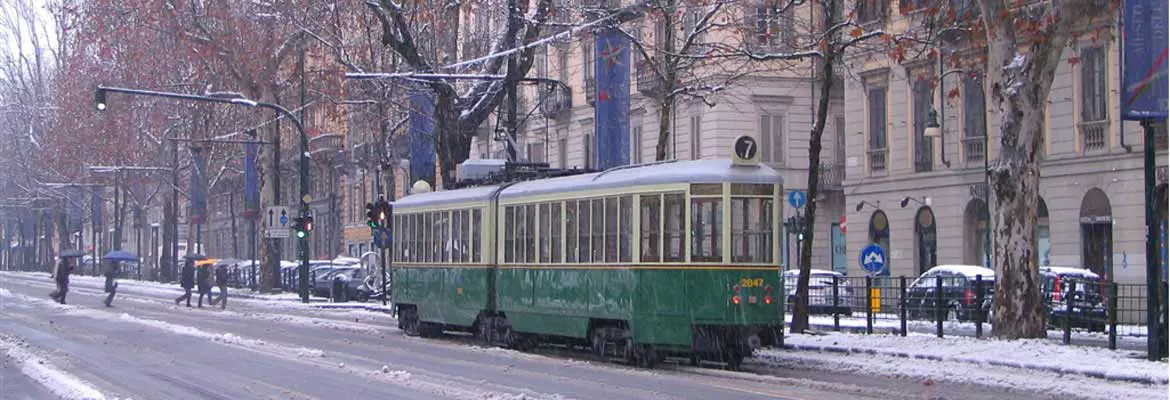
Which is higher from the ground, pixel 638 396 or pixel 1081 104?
pixel 1081 104

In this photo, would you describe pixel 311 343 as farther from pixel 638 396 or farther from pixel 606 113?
pixel 638 396

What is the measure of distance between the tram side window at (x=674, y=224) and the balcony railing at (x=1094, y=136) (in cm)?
2265

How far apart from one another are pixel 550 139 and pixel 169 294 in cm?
1597

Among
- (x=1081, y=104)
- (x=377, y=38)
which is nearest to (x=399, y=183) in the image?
(x=377, y=38)

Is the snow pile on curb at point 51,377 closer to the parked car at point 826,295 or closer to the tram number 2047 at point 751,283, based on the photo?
the tram number 2047 at point 751,283

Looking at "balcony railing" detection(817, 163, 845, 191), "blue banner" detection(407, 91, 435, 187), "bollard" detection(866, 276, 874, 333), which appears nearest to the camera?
"bollard" detection(866, 276, 874, 333)

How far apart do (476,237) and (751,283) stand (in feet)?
22.9

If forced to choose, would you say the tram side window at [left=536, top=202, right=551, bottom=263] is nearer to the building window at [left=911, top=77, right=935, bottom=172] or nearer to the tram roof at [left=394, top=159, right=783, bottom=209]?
the tram roof at [left=394, top=159, right=783, bottom=209]

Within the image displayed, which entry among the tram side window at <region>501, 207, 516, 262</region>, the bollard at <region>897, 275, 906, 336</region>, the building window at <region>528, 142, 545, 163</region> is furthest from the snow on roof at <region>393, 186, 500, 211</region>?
the building window at <region>528, 142, 545, 163</region>

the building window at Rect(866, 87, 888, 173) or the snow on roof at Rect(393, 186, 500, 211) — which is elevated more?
the building window at Rect(866, 87, 888, 173)

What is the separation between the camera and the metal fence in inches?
932

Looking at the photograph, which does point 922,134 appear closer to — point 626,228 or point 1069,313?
point 1069,313

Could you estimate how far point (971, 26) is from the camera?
26109mm

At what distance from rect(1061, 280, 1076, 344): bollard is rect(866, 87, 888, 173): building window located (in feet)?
75.5
